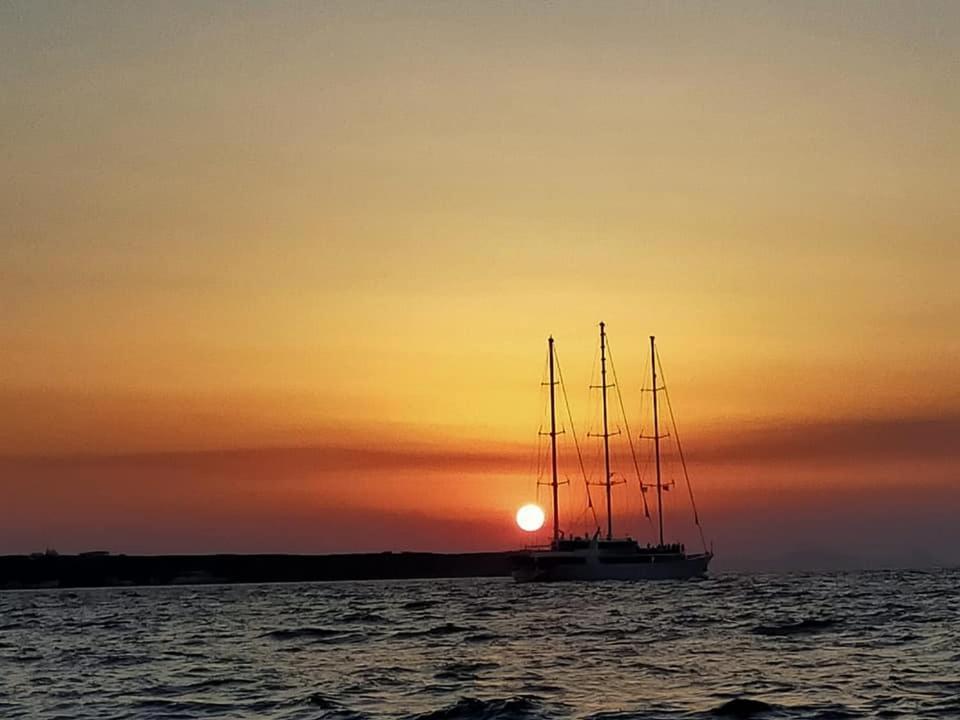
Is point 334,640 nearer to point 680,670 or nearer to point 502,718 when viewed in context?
point 680,670

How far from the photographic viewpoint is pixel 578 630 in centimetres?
6053

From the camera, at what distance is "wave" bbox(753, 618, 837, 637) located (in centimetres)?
5447

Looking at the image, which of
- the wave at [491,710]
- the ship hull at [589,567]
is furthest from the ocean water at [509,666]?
the ship hull at [589,567]

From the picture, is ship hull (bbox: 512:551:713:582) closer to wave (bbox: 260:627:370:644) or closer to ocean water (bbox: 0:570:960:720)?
ocean water (bbox: 0:570:960:720)

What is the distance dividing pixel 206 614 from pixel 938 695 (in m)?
64.6

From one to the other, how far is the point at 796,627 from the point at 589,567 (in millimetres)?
98363

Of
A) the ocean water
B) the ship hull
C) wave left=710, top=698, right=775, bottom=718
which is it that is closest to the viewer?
wave left=710, top=698, right=775, bottom=718

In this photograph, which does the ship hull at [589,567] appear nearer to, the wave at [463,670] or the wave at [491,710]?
the wave at [463,670]

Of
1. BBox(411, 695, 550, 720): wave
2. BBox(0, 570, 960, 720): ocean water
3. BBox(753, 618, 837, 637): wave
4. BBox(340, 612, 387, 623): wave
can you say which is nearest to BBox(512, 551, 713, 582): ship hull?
BBox(340, 612, 387, 623): wave

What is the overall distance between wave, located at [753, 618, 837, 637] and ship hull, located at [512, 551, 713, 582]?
306 ft

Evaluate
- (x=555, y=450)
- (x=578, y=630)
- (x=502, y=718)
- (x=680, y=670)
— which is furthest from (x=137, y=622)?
(x=555, y=450)

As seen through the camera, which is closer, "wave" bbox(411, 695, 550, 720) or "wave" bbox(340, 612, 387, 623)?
"wave" bbox(411, 695, 550, 720)

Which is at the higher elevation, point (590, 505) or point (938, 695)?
point (590, 505)

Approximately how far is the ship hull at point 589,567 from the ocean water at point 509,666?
77884mm
